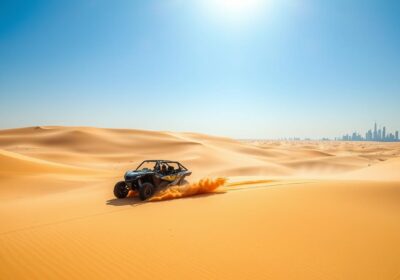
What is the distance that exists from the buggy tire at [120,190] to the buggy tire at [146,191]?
44.1 inches

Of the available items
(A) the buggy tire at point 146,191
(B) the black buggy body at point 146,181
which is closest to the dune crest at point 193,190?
(A) the buggy tire at point 146,191

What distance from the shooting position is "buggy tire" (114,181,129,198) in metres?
9.80

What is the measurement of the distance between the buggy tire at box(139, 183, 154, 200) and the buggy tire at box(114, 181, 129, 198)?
1.12 m

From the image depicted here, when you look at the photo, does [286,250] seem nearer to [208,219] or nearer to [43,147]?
[208,219]

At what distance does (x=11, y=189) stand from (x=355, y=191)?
15.0 meters

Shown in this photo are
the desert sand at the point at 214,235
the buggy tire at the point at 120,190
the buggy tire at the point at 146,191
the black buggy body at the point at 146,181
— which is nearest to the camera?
the desert sand at the point at 214,235

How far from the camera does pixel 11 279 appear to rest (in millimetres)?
3746

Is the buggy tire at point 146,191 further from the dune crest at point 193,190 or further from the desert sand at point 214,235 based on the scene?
the desert sand at point 214,235

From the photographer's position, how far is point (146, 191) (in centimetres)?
920

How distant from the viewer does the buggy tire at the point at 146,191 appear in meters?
9.09

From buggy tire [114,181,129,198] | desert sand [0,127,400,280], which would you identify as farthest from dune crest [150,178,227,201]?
buggy tire [114,181,129,198]

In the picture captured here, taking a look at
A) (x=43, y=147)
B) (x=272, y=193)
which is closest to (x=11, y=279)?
(x=272, y=193)

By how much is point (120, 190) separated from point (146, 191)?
1.28 m

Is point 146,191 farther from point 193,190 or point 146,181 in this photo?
point 193,190
